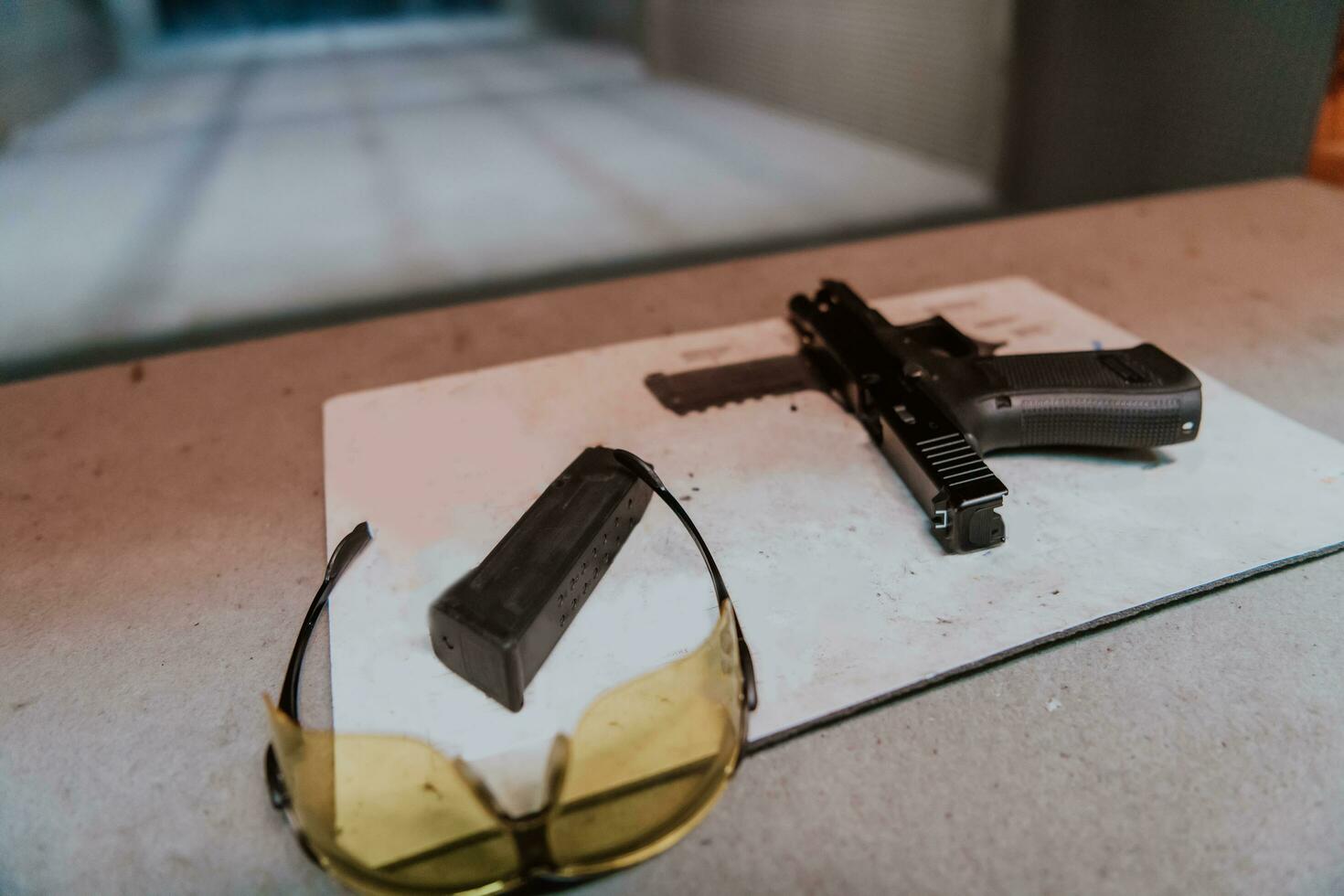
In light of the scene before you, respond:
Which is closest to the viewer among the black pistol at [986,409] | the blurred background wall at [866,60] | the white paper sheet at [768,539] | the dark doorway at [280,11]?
the white paper sheet at [768,539]

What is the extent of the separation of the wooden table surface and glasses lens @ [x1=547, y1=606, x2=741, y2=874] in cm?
2

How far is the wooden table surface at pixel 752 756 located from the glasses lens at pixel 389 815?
3cm

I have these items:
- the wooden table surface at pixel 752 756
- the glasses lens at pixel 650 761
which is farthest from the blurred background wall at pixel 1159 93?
the glasses lens at pixel 650 761

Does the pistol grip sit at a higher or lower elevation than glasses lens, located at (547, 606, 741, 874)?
higher

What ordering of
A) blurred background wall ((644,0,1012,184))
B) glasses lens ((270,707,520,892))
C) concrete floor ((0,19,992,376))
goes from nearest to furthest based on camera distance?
glasses lens ((270,707,520,892)), concrete floor ((0,19,992,376)), blurred background wall ((644,0,1012,184))

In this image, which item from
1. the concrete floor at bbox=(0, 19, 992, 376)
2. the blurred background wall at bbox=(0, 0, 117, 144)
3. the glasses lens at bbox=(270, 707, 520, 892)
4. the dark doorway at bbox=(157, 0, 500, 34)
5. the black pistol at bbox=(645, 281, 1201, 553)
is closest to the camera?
the glasses lens at bbox=(270, 707, 520, 892)

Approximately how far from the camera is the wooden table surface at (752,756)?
1.54 feet

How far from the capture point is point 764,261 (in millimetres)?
1319

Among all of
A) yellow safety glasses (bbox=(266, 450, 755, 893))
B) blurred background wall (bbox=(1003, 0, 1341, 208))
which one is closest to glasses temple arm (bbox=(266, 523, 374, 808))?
yellow safety glasses (bbox=(266, 450, 755, 893))

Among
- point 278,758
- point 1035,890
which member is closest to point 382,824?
point 278,758

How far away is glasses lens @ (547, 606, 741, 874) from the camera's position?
459 mm

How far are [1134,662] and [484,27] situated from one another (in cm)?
283

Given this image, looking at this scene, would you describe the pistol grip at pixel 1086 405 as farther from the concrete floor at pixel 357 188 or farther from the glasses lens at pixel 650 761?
the concrete floor at pixel 357 188

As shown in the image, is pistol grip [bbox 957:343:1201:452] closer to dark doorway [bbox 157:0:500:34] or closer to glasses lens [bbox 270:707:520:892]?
glasses lens [bbox 270:707:520:892]
